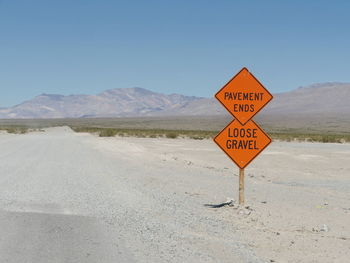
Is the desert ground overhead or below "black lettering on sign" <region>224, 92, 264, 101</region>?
below

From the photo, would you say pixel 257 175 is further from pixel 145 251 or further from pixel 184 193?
pixel 145 251

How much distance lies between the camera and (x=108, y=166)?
2147cm

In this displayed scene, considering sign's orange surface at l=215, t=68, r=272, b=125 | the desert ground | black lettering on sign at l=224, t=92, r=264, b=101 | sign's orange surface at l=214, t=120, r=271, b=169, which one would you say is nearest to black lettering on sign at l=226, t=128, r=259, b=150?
sign's orange surface at l=214, t=120, r=271, b=169

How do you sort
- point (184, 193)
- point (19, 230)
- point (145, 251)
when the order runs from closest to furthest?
point (145, 251) → point (19, 230) → point (184, 193)

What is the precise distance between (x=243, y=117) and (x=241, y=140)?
0.45 m

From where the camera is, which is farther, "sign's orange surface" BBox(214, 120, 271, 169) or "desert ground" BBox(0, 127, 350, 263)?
"sign's orange surface" BBox(214, 120, 271, 169)

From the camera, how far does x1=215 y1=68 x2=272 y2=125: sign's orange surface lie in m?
10.8

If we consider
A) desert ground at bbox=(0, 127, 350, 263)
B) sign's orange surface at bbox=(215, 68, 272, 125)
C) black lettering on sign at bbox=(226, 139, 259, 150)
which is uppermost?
sign's orange surface at bbox=(215, 68, 272, 125)

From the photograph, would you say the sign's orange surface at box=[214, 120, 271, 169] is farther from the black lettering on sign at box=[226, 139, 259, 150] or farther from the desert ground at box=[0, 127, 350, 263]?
the desert ground at box=[0, 127, 350, 263]

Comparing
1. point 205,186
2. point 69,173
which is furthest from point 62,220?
point 69,173

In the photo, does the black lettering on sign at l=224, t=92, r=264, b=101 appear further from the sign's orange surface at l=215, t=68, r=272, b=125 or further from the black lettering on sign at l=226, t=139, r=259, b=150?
the black lettering on sign at l=226, t=139, r=259, b=150

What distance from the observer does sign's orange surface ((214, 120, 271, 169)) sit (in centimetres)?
1084

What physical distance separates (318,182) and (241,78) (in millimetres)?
8950

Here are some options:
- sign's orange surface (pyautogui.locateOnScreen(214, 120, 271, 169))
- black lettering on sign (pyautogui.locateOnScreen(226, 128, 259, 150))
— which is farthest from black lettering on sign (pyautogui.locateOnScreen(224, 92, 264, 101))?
black lettering on sign (pyautogui.locateOnScreen(226, 128, 259, 150))
